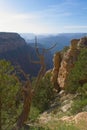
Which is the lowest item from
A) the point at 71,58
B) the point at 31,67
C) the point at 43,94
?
the point at 31,67

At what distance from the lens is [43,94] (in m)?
55.5

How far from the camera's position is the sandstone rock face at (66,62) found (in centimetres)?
6481

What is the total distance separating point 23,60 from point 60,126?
550 feet

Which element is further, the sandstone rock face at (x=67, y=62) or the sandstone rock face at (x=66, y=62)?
the sandstone rock face at (x=66, y=62)

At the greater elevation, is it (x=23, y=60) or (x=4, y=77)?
(x=4, y=77)

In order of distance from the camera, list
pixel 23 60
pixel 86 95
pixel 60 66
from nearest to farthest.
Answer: pixel 86 95
pixel 60 66
pixel 23 60


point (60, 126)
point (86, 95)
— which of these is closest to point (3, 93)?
point (60, 126)

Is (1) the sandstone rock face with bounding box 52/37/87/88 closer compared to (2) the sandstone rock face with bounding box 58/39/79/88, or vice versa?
(2) the sandstone rock face with bounding box 58/39/79/88

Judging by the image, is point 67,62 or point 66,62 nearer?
point 66,62

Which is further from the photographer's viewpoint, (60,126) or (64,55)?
(64,55)

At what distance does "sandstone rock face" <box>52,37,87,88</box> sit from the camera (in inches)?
2552

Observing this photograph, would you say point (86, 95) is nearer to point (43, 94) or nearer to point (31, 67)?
point (43, 94)

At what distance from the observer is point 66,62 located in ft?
215

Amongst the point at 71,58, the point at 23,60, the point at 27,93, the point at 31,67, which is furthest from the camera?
the point at 23,60
